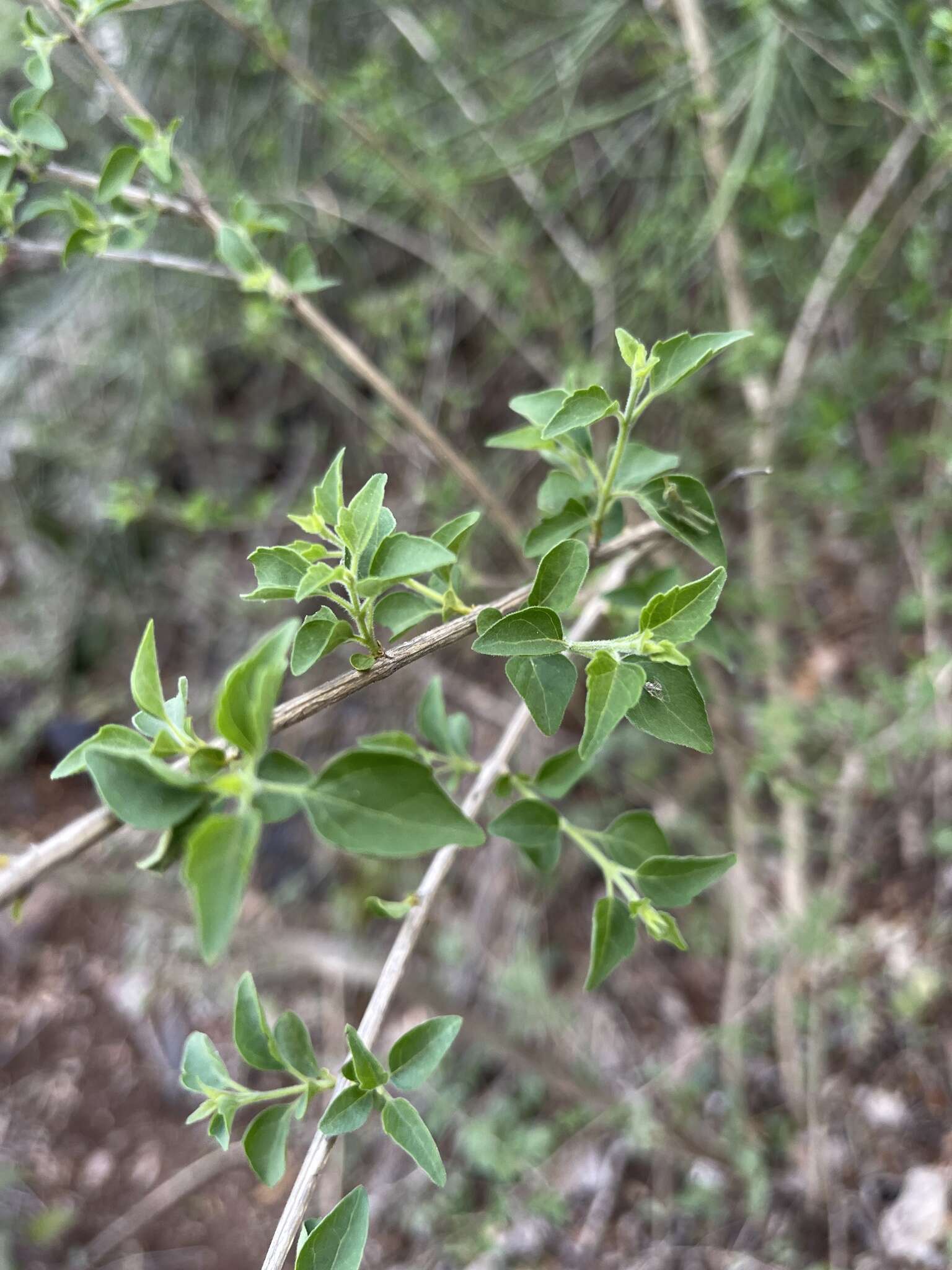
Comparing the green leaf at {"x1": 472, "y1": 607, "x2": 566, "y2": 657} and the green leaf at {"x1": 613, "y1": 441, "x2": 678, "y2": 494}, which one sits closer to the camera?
the green leaf at {"x1": 472, "y1": 607, "x2": 566, "y2": 657}

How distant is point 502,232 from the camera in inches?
68.6

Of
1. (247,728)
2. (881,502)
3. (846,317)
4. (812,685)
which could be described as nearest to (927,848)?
(812,685)

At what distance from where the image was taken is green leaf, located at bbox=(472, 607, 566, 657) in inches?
20.8

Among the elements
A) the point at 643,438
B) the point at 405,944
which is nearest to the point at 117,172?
the point at 405,944

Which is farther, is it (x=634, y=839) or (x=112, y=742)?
(x=634, y=839)

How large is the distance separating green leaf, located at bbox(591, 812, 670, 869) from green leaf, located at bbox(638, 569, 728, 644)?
9.4 inches

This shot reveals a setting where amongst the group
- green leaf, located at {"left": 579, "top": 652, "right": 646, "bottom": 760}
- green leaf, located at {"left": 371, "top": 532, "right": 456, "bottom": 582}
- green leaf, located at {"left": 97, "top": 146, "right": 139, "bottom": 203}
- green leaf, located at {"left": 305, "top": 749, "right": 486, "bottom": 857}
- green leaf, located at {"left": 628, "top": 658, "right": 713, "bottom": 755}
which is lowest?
green leaf, located at {"left": 628, "top": 658, "right": 713, "bottom": 755}

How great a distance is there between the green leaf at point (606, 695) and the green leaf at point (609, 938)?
195 mm

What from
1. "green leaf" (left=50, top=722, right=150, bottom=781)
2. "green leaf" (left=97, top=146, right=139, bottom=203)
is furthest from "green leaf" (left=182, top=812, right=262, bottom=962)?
"green leaf" (left=97, top=146, right=139, bottom=203)

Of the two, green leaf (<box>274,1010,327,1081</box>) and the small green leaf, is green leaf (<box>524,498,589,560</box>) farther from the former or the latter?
green leaf (<box>274,1010,327,1081</box>)

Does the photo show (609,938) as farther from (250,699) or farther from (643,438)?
(643,438)

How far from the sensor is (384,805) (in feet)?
1.47

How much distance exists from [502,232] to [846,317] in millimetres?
735

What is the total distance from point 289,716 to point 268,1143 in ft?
1.11
